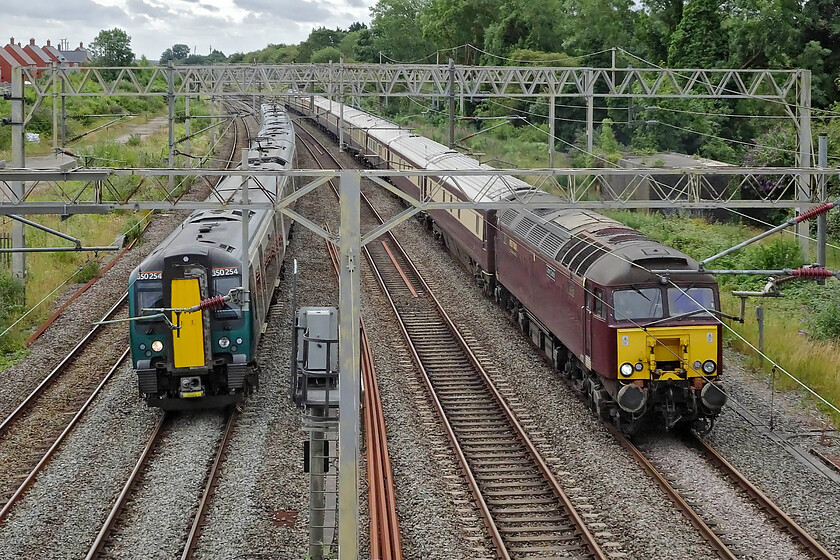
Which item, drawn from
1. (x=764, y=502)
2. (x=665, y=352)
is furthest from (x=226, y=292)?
(x=764, y=502)

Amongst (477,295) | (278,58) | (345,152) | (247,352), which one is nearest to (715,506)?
(247,352)

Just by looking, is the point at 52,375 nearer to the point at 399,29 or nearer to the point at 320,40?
the point at 399,29

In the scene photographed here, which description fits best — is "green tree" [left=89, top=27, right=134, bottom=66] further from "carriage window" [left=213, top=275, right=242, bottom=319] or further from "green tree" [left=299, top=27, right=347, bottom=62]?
"carriage window" [left=213, top=275, right=242, bottom=319]

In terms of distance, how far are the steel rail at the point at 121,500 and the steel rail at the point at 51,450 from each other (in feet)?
4.56

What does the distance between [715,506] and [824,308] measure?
11.0 meters

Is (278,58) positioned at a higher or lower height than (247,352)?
higher

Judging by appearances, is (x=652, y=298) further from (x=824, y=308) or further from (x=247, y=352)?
(x=824, y=308)

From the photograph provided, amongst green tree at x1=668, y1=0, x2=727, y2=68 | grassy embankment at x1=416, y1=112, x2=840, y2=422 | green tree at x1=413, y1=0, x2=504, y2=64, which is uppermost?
green tree at x1=413, y1=0, x2=504, y2=64

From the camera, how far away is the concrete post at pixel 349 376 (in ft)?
→ 35.5

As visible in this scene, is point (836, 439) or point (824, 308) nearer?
point (836, 439)

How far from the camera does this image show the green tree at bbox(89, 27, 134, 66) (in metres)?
83.5

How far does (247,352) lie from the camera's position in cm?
1680

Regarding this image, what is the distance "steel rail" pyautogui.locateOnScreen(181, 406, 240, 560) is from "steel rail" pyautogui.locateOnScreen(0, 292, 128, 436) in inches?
143

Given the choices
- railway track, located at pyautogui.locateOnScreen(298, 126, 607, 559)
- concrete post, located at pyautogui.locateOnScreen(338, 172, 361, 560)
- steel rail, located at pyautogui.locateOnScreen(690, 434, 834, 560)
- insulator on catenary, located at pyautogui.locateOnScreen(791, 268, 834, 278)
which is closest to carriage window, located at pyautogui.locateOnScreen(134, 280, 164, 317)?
railway track, located at pyautogui.locateOnScreen(298, 126, 607, 559)
